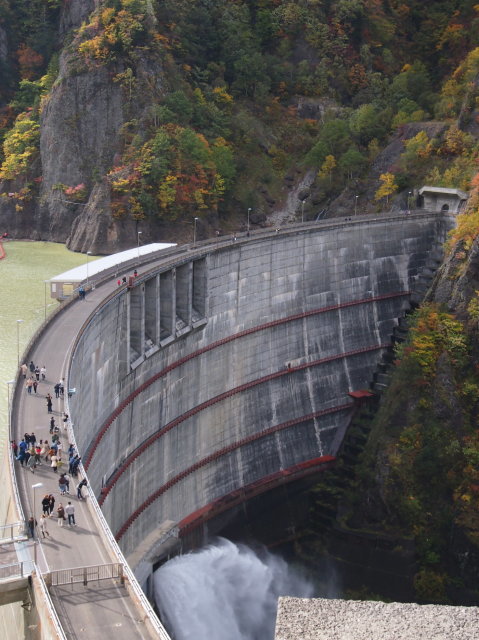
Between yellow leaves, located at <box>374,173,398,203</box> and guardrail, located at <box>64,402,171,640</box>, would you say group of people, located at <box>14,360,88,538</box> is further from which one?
yellow leaves, located at <box>374,173,398,203</box>

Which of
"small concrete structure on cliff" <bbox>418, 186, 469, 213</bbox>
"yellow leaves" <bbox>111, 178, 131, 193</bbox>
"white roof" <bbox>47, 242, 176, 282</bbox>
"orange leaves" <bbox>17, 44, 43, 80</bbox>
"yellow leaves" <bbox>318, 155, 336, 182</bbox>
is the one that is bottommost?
"white roof" <bbox>47, 242, 176, 282</bbox>

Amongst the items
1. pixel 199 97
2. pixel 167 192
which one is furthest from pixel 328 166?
pixel 167 192

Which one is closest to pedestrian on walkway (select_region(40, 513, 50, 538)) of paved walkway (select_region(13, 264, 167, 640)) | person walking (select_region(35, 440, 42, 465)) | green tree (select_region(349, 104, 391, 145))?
paved walkway (select_region(13, 264, 167, 640))

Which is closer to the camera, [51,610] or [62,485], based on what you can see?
[51,610]

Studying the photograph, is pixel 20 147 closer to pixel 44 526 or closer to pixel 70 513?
pixel 70 513

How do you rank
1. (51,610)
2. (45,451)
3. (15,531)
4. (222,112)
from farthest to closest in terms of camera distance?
(222,112) → (45,451) → (15,531) → (51,610)

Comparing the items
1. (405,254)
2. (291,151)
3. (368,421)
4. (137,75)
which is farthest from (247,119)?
(368,421)
